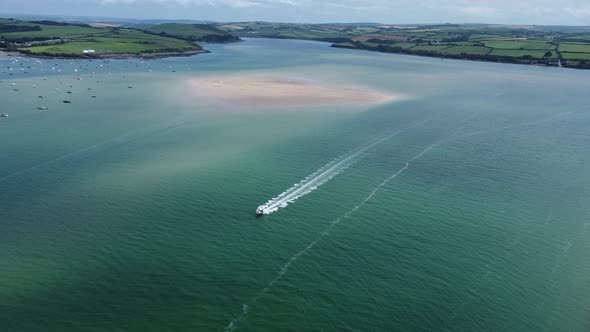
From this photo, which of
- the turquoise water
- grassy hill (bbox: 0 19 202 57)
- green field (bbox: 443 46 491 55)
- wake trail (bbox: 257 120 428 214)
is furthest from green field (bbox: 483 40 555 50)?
wake trail (bbox: 257 120 428 214)

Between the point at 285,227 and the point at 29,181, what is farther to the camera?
the point at 29,181

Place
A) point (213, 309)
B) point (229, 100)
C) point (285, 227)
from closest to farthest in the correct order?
point (213, 309)
point (285, 227)
point (229, 100)

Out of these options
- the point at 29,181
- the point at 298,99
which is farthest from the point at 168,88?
the point at 29,181

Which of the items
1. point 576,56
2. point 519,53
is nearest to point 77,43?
point 519,53

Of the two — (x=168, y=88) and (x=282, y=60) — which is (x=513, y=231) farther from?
(x=282, y=60)

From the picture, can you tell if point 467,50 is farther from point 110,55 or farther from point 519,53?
point 110,55

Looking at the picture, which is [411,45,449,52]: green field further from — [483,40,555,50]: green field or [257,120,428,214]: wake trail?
[257,120,428,214]: wake trail

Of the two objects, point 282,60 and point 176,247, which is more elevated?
point 282,60

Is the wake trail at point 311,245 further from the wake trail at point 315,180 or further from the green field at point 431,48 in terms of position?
the green field at point 431,48
